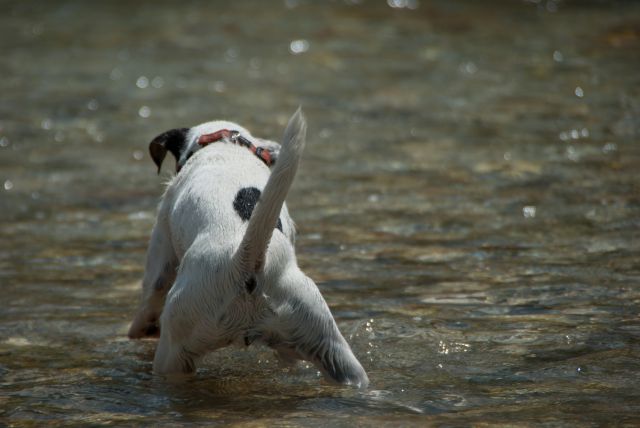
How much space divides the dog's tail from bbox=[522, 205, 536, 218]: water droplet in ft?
11.5

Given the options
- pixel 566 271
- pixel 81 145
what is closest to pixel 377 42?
pixel 81 145

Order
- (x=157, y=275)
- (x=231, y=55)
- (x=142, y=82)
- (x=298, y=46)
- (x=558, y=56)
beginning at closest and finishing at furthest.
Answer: (x=157, y=275), (x=142, y=82), (x=558, y=56), (x=231, y=55), (x=298, y=46)

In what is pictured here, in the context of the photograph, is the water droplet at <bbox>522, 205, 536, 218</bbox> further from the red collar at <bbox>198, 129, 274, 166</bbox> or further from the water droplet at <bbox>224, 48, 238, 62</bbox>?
the water droplet at <bbox>224, 48, 238, 62</bbox>

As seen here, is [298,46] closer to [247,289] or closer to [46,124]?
[46,124]

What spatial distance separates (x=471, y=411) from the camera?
441 cm

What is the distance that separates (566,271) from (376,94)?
5.28 m

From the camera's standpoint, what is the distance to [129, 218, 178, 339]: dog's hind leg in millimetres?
5410

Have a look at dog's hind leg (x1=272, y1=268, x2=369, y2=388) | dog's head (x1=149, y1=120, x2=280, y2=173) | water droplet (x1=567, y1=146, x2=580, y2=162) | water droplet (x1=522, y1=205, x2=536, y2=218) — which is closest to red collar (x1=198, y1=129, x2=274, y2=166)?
dog's head (x1=149, y1=120, x2=280, y2=173)

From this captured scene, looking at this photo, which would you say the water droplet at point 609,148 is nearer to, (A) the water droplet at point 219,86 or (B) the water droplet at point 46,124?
(A) the water droplet at point 219,86

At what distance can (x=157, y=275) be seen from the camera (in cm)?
543

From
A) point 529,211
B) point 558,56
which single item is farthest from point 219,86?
point 529,211

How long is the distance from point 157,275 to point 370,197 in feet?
9.70

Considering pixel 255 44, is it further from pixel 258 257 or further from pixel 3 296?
pixel 258 257

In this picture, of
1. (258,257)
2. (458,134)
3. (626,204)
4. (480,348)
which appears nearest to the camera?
(258,257)
